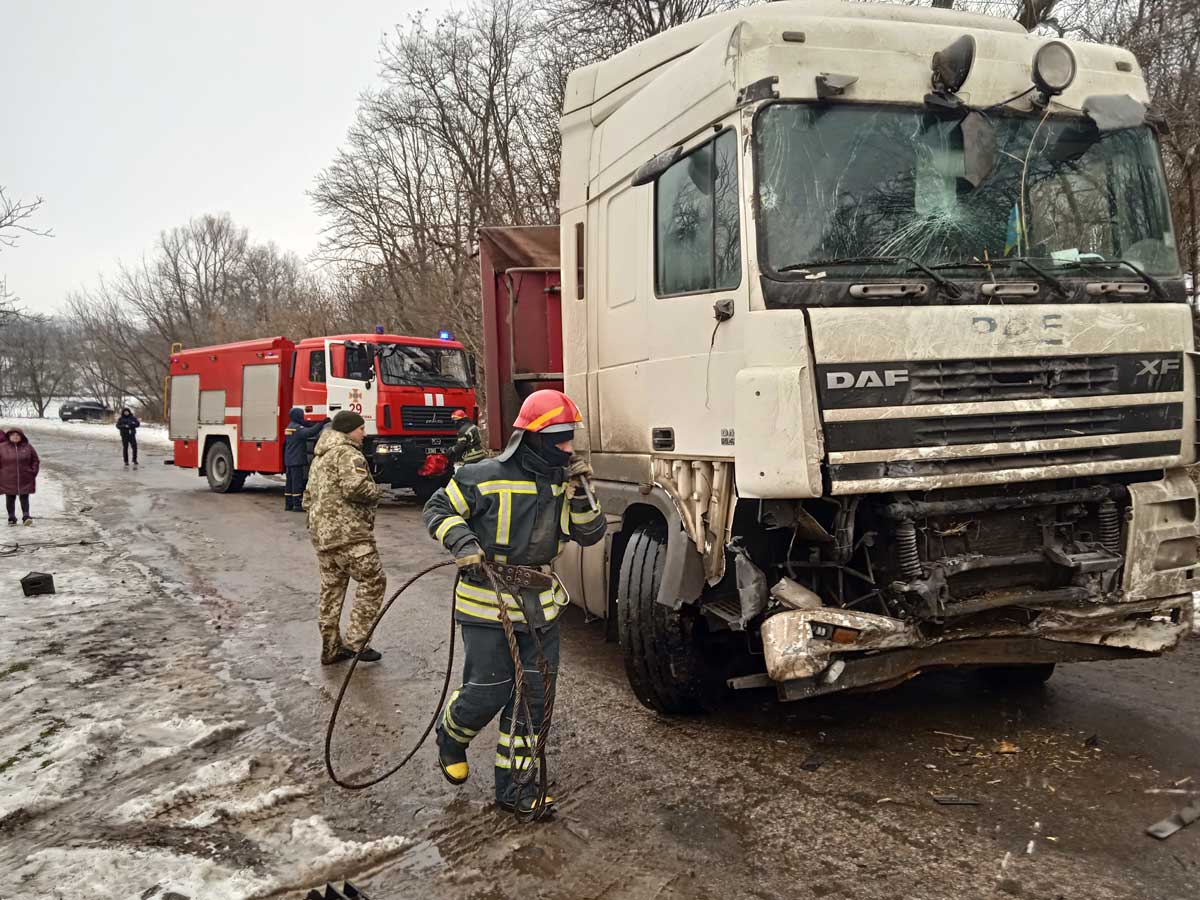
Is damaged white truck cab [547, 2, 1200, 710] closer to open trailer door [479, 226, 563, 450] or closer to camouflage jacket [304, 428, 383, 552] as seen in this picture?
open trailer door [479, 226, 563, 450]

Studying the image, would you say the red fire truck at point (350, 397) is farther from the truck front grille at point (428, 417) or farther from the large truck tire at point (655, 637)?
the large truck tire at point (655, 637)

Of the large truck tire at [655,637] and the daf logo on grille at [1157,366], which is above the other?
the daf logo on grille at [1157,366]

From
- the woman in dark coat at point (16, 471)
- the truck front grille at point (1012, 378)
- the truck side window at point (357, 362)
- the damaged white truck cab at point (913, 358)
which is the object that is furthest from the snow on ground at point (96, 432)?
the truck front grille at point (1012, 378)

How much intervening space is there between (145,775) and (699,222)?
369cm

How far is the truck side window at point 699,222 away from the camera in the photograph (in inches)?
153

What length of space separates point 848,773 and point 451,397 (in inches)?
455

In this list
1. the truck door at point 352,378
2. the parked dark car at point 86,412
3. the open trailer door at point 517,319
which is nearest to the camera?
the open trailer door at point 517,319

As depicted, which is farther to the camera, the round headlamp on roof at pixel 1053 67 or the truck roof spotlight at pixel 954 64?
the round headlamp on roof at pixel 1053 67

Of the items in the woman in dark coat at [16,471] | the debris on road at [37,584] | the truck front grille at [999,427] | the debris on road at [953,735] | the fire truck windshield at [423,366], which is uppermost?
the fire truck windshield at [423,366]

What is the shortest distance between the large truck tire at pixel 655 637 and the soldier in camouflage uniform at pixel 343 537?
209cm

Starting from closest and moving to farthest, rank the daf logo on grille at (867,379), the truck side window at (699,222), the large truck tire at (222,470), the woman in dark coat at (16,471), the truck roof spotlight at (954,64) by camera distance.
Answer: the daf logo on grille at (867,379) < the truck roof spotlight at (954,64) < the truck side window at (699,222) < the woman in dark coat at (16,471) < the large truck tire at (222,470)

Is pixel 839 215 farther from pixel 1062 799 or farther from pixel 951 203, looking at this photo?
pixel 1062 799

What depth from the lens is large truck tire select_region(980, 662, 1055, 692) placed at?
4824mm

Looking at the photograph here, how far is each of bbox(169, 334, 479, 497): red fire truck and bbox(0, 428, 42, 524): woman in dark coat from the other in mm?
3957
